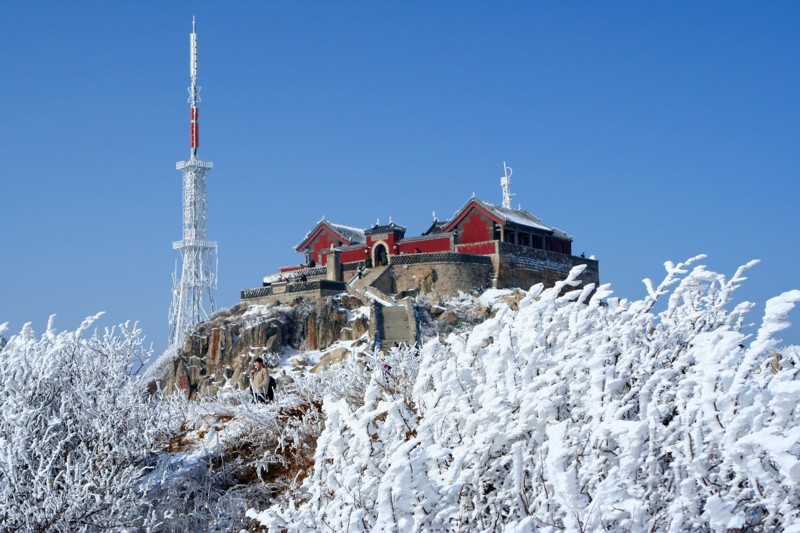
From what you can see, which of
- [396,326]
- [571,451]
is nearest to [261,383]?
[571,451]

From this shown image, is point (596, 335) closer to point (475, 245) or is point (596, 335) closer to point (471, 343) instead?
point (471, 343)

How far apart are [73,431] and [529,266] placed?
35919 millimetres

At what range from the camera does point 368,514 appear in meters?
4.05

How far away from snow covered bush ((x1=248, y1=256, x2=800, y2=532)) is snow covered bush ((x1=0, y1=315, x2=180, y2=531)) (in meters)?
2.91

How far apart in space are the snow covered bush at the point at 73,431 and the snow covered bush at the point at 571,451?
9.54 feet

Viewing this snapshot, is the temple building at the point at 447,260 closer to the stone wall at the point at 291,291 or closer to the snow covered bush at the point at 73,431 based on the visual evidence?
the stone wall at the point at 291,291

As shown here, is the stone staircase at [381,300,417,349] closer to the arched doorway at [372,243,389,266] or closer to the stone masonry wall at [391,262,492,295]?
the stone masonry wall at [391,262,492,295]

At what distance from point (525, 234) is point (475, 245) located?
4179 mm

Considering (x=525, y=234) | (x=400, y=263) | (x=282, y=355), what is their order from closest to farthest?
(x=282, y=355)
(x=400, y=263)
(x=525, y=234)

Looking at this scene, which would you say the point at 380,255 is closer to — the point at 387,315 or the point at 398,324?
the point at 387,315

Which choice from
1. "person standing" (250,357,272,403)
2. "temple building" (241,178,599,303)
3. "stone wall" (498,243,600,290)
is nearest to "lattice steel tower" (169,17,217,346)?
"temple building" (241,178,599,303)

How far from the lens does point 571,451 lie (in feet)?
12.7

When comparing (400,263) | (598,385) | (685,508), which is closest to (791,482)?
(685,508)

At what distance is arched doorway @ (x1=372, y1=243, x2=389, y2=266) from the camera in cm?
4384
